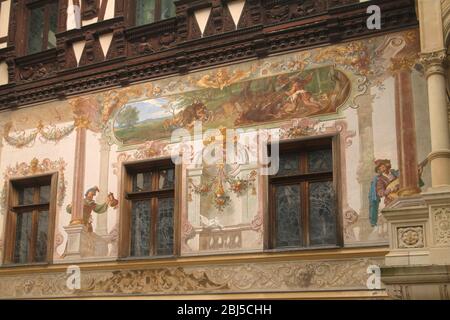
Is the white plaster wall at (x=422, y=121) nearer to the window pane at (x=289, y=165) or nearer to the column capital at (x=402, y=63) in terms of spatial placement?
the column capital at (x=402, y=63)

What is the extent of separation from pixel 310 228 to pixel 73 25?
6294 mm

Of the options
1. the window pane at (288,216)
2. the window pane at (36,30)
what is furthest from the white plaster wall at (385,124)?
the window pane at (36,30)

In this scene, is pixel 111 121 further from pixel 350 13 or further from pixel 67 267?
pixel 350 13

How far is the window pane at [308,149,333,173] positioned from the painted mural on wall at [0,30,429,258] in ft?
1.06

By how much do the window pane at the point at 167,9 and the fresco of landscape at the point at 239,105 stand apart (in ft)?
5.54

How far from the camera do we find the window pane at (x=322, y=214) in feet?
36.9

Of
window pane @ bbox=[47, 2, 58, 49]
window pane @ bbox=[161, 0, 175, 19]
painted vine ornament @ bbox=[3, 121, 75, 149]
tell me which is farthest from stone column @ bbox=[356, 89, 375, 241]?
window pane @ bbox=[47, 2, 58, 49]

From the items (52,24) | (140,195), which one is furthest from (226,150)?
(52,24)

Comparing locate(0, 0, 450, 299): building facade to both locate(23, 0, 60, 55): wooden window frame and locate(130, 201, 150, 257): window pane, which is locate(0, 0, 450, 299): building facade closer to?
locate(130, 201, 150, 257): window pane

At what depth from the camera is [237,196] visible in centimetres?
1185

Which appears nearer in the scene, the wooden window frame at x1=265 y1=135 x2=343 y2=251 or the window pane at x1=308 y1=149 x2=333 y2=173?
the wooden window frame at x1=265 y1=135 x2=343 y2=251

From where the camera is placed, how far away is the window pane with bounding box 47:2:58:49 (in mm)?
14906

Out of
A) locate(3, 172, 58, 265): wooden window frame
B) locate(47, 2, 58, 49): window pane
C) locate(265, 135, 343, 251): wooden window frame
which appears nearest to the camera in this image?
locate(265, 135, 343, 251): wooden window frame
